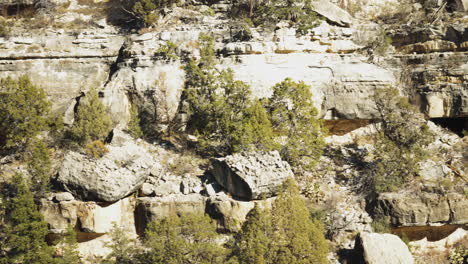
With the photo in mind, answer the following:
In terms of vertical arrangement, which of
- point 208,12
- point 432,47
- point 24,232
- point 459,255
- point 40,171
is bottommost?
point 459,255

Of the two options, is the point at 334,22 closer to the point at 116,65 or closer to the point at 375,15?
the point at 375,15

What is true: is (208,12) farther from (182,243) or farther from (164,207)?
(182,243)

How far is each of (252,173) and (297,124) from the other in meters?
3.73

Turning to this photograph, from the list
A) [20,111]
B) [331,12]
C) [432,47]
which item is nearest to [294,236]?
[20,111]

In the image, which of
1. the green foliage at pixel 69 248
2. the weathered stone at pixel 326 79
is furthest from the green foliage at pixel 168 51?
the green foliage at pixel 69 248

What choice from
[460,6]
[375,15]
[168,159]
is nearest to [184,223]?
[168,159]

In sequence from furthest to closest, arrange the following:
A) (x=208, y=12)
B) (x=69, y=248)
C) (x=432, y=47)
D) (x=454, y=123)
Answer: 1. (x=208, y=12)
2. (x=454, y=123)
3. (x=432, y=47)
4. (x=69, y=248)

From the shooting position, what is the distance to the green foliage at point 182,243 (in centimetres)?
1321

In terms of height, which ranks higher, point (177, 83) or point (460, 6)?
point (460, 6)

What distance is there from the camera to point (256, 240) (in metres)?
13.3

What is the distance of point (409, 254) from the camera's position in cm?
1534

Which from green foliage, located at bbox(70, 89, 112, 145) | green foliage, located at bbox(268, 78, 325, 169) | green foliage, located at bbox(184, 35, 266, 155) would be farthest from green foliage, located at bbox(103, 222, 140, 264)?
green foliage, located at bbox(268, 78, 325, 169)

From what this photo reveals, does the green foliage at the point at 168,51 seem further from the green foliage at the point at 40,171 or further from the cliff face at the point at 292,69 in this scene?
the green foliage at the point at 40,171

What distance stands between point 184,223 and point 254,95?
8.94 m
